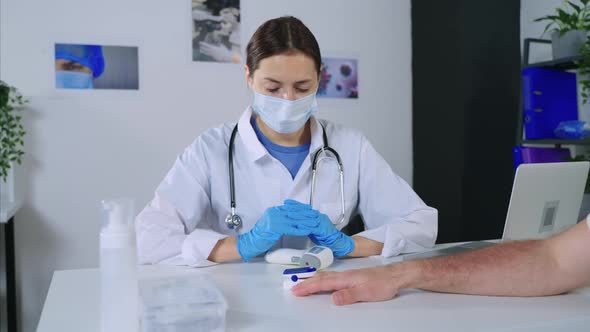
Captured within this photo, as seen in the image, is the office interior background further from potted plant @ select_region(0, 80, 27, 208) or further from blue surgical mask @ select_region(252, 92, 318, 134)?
blue surgical mask @ select_region(252, 92, 318, 134)

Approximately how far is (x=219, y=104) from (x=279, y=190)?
1312 millimetres

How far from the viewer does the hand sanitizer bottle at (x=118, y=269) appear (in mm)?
690

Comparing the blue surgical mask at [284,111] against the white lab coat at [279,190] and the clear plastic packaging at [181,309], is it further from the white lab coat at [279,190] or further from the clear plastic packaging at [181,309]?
the clear plastic packaging at [181,309]

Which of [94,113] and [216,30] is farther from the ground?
[216,30]

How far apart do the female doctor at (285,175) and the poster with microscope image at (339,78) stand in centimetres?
129

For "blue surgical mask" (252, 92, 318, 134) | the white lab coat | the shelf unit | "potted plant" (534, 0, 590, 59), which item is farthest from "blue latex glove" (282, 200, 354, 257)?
"potted plant" (534, 0, 590, 59)

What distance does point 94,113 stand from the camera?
8.41 feet

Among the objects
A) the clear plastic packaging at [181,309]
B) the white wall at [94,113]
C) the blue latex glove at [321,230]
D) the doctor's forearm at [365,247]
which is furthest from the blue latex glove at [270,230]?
the white wall at [94,113]

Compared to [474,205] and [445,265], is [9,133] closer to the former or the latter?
[445,265]

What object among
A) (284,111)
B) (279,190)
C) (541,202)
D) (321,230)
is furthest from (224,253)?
(541,202)

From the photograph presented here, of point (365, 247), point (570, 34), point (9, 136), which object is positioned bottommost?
point (365, 247)

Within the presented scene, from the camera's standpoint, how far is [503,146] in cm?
279

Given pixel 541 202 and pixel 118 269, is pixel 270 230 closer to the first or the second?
pixel 118 269

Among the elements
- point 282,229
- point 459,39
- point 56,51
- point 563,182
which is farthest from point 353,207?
point 56,51
